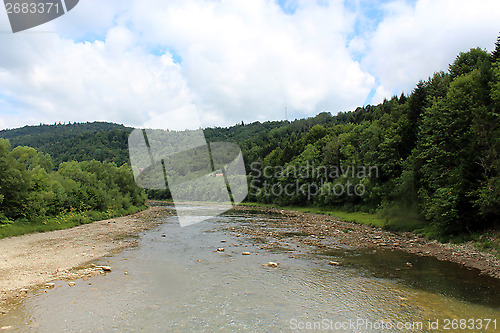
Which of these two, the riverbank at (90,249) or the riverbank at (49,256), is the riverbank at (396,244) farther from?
the riverbank at (49,256)

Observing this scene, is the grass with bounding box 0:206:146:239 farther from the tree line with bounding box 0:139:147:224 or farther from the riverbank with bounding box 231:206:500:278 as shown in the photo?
the riverbank with bounding box 231:206:500:278

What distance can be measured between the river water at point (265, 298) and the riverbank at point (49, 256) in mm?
1259

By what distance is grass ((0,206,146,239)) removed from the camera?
25781mm

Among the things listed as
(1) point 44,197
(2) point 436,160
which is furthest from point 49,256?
(2) point 436,160

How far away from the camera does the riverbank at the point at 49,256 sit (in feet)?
43.8

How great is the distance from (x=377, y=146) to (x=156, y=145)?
122ft

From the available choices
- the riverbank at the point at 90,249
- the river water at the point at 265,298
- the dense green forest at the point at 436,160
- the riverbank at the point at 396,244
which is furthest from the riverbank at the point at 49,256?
the riverbank at the point at 396,244

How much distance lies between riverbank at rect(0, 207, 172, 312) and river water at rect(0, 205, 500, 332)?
1.26m

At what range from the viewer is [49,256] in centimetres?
1852

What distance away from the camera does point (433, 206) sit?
2522 centimetres

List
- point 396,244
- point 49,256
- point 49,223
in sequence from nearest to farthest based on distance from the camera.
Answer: point 49,256 < point 396,244 < point 49,223

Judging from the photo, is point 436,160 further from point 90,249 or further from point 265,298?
point 90,249

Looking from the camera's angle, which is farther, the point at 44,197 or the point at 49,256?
the point at 44,197

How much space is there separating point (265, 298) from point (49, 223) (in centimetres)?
2943
